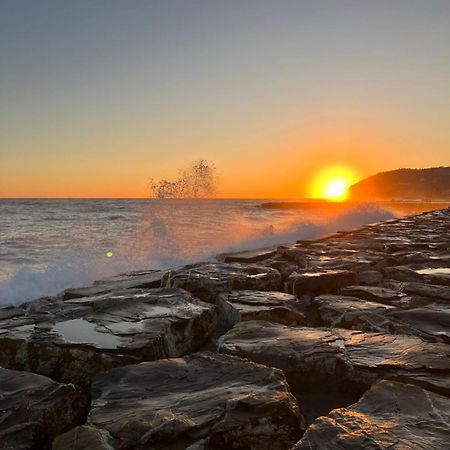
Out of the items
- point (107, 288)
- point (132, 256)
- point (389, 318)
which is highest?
point (389, 318)

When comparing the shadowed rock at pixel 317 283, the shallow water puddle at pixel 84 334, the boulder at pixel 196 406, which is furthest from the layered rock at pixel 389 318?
the shallow water puddle at pixel 84 334

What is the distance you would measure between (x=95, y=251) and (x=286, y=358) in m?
8.69

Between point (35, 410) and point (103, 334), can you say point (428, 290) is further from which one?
point (35, 410)

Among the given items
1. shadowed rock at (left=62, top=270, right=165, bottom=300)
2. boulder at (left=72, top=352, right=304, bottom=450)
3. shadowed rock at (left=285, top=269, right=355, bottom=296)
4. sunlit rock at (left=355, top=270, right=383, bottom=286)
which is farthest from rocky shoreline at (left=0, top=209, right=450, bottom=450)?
shadowed rock at (left=62, top=270, right=165, bottom=300)

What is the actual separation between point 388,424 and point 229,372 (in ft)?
2.12

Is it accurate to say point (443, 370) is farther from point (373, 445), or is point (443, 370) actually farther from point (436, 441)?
point (373, 445)

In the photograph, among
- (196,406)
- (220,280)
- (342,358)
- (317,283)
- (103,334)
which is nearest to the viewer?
(196,406)

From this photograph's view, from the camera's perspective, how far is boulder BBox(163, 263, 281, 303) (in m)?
3.32

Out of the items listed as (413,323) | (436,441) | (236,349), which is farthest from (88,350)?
(413,323)

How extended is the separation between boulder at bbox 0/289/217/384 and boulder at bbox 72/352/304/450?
0.23m

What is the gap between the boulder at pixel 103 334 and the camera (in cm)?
196

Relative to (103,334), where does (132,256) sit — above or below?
below

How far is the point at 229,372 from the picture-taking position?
173cm

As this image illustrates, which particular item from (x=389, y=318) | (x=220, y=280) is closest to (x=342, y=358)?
(x=389, y=318)
